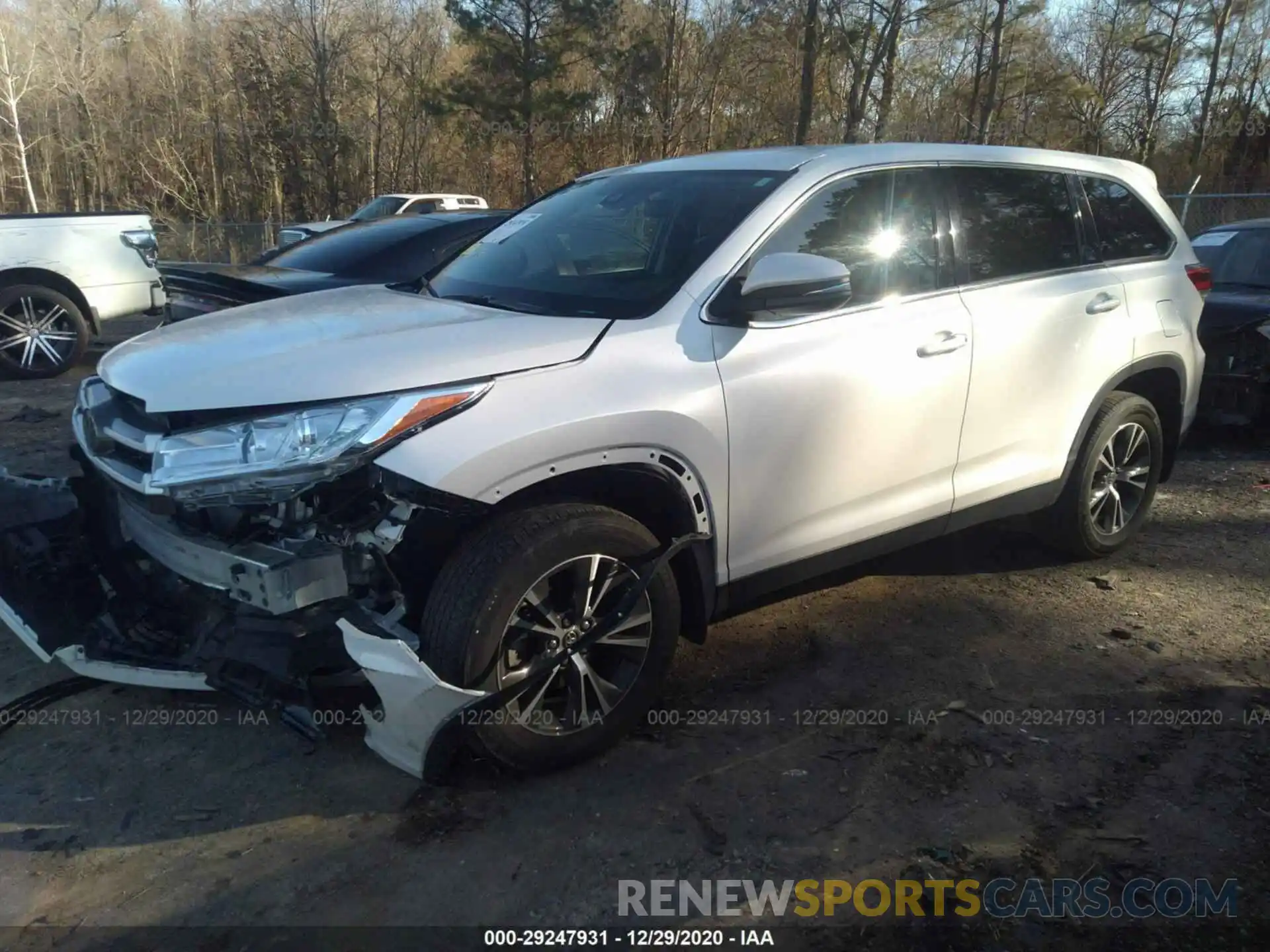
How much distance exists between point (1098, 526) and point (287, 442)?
3.88 meters

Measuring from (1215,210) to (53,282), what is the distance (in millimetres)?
19204

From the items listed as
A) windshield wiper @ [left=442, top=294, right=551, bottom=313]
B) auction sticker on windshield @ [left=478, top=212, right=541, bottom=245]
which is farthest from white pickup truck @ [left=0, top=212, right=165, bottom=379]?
windshield wiper @ [left=442, top=294, right=551, bottom=313]

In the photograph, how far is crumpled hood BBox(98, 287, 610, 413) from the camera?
2.72 meters

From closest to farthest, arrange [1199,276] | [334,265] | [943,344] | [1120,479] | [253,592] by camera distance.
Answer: [253,592]
[943,344]
[1120,479]
[1199,276]
[334,265]

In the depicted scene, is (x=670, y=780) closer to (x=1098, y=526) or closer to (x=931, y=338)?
(x=931, y=338)

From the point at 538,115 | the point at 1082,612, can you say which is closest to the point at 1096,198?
the point at 1082,612

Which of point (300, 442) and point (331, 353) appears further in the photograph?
point (331, 353)

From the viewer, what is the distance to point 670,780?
3.04m

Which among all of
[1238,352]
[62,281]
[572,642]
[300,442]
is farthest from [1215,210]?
[300,442]

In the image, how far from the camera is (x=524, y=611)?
2.88 m

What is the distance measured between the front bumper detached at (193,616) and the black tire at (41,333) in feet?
20.2

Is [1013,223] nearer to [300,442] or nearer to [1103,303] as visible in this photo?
[1103,303]

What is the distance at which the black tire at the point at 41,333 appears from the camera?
28.9 ft

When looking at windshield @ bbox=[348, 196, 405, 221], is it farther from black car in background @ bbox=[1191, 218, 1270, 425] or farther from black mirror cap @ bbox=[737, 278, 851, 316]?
black mirror cap @ bbox=[737, 278, 851, 316]
